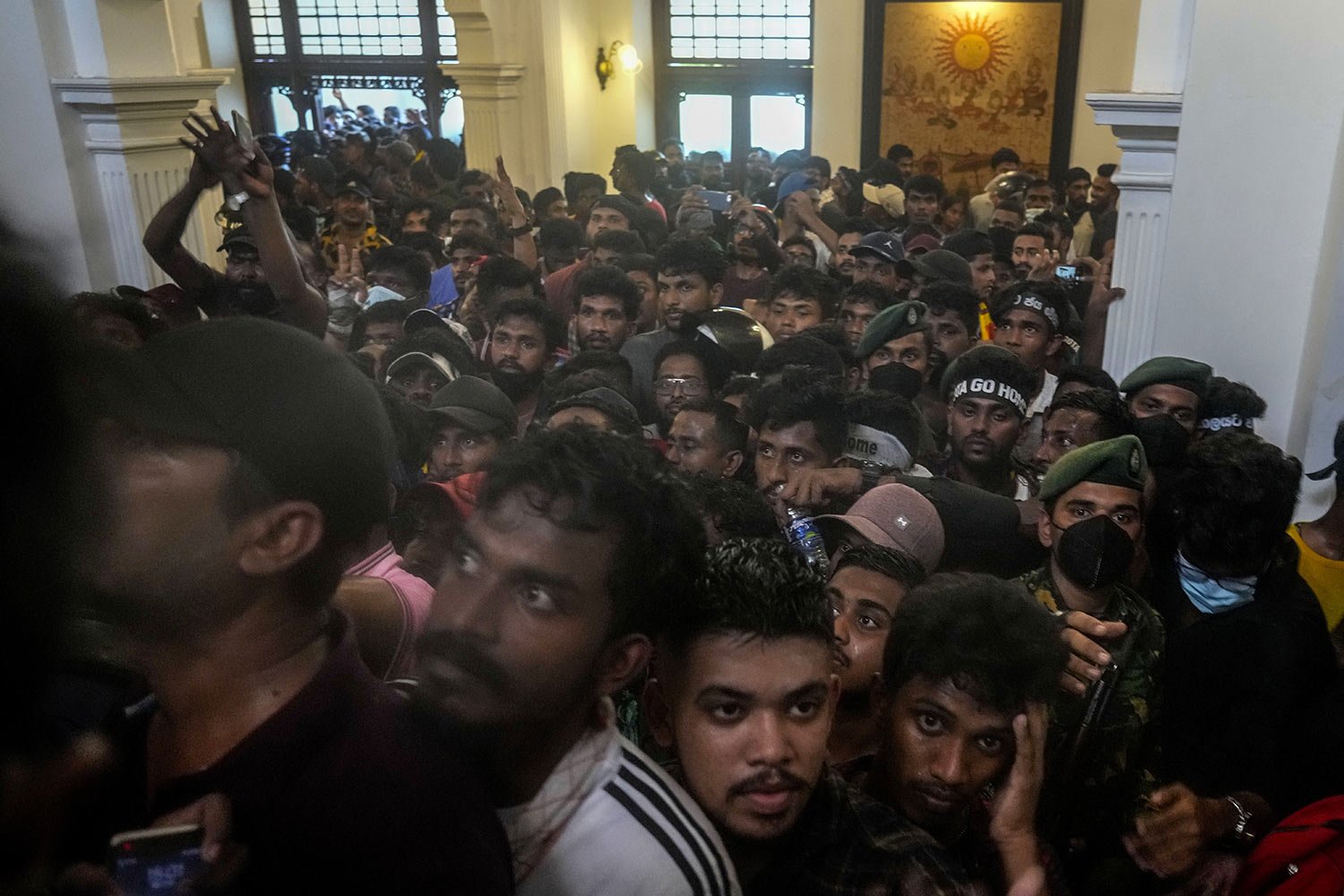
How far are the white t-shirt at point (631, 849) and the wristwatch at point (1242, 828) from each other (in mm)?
1169

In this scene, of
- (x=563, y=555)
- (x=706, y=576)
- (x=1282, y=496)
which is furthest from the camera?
(x=1282, y=496)

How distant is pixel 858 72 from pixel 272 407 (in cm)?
1200

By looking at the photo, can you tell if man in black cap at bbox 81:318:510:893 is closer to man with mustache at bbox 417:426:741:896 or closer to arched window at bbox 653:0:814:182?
man with mustache at bbox 417:426:741:896

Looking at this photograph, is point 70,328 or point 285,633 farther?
point 285,633

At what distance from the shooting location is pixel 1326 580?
2.54m

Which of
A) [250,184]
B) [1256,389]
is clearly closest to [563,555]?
[250,184]

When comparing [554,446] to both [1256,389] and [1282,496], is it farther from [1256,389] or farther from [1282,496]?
[1256,389]

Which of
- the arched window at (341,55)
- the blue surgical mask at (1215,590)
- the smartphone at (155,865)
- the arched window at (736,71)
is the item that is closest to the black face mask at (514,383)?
the blue surgical mask at (1215,590)

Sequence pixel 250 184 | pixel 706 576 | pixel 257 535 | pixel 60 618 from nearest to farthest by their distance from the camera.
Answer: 1. pixel 60 618
2. pixel 257 535
3. pixel 706 576
4. pixel 250 184

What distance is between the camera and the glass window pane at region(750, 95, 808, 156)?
1330 centimetres

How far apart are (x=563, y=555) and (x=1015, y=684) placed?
838 millimetres

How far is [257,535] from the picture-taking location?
3.42 ft

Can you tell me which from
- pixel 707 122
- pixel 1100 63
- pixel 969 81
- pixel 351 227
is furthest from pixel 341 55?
pixel 1100 63

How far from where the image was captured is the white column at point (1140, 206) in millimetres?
3947
